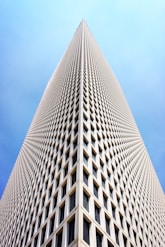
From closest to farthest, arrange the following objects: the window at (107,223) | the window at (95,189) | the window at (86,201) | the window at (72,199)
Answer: the window at (86,201), the window at (72,199), the window at (107,223), the window at (95,189)

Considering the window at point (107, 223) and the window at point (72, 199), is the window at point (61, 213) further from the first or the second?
the window at point (107, 223)

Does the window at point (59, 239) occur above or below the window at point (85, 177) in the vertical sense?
below

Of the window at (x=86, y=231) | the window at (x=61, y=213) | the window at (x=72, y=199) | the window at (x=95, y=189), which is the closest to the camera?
the window at (x=86, y=231)

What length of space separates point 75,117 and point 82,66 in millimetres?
25787

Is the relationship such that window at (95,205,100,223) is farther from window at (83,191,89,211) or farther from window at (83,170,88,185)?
window at (83,170,88,185)

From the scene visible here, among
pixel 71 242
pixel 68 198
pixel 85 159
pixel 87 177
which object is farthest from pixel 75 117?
pixel 71 242

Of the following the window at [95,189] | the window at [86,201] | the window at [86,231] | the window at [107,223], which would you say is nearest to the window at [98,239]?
the window at [86,231]

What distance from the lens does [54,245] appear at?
17.0 meters

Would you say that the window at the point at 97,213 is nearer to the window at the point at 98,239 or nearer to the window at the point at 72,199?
the window at the point at 98,239

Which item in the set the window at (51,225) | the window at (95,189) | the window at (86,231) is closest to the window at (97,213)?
the window at (95,189)

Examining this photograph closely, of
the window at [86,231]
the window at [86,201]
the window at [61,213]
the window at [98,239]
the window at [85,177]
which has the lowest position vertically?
the window at [98,239]

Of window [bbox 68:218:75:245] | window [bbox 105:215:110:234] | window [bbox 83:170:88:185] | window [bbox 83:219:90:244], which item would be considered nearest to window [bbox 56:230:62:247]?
window [bbox 68:218:75:245]

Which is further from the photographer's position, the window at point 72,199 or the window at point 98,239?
the window at point 72,199

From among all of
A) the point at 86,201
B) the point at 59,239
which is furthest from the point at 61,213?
the point at 59,239
